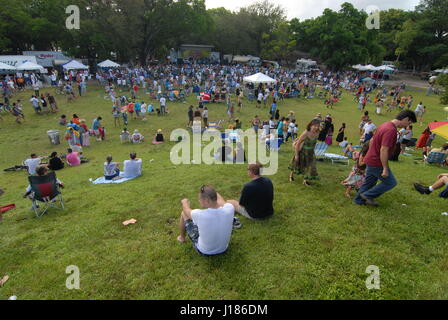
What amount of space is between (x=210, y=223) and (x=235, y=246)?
1018mm

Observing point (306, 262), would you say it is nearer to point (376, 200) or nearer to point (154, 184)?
point (376, 200)

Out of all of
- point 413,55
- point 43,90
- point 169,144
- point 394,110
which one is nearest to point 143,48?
point 43,90

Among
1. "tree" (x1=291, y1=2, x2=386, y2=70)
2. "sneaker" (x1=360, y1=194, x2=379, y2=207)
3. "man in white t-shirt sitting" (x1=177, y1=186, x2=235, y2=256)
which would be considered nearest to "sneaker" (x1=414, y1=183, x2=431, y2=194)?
"sneaker" (x1=360, y1=194, x2=379, y2=207)

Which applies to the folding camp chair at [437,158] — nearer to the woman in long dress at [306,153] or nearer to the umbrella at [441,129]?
the umbrella at [441,129]

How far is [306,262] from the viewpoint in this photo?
3889mm

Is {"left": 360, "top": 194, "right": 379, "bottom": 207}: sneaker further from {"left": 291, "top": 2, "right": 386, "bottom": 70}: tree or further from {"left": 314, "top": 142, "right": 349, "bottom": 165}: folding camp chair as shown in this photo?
{"left": 291, "top": 2, "right": 386, "bottom": 70}: tree

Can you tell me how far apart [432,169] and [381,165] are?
19.0ft

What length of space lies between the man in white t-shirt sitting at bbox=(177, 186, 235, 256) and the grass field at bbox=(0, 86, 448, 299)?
0.25 m

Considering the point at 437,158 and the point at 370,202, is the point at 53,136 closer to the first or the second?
the point at 370,202

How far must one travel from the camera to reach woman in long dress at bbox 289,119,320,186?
6.15 meters

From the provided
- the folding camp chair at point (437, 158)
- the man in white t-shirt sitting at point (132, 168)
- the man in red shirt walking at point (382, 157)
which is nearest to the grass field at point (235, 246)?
the man in red shirt walking at point (382, 157)

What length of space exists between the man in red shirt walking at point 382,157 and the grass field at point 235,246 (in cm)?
42

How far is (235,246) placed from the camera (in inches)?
167
